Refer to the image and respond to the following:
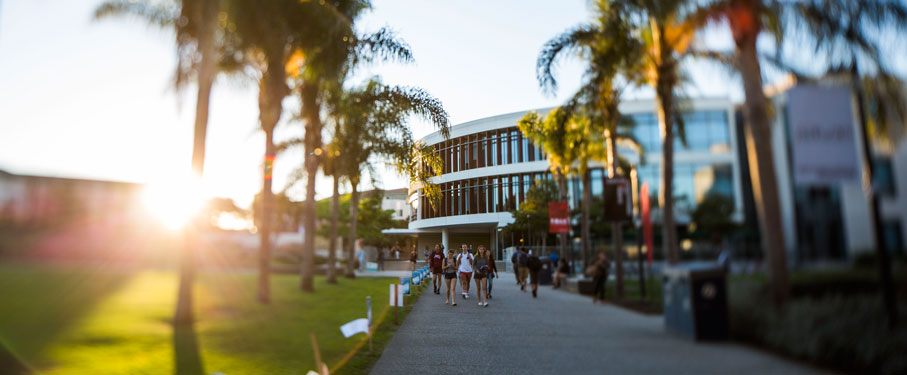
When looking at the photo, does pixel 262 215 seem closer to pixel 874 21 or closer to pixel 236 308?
pixel 236 308

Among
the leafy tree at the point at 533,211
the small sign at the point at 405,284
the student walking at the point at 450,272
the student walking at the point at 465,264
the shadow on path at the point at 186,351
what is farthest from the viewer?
the small sign at the point at 405,284

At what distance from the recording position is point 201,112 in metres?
2.77

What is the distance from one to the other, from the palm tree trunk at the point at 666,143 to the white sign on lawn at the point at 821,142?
397 millimetres

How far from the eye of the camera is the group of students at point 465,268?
4.00 metres

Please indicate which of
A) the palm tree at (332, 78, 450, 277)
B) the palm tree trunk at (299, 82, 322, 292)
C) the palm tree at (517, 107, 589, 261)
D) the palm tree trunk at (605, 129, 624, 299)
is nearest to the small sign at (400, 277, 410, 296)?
the palm tree at (332, 78, 450, 277)

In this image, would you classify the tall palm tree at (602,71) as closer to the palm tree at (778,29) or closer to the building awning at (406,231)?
the palm tree at (778,29)

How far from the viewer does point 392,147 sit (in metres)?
4.14

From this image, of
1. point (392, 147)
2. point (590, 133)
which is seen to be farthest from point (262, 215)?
point (590, 133)

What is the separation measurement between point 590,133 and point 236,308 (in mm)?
2570

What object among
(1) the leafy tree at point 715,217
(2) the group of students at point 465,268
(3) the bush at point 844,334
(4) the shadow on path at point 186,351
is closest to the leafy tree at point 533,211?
(2) the group of students at point 465,268

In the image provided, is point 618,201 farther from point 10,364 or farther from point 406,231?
point 10,364

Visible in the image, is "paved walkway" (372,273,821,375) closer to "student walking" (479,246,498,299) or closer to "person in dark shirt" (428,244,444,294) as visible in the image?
"student walking" (479,246,498,299)

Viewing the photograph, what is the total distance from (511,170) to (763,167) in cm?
199

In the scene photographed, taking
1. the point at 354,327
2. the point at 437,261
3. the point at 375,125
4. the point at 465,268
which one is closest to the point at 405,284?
the point at 354,327
